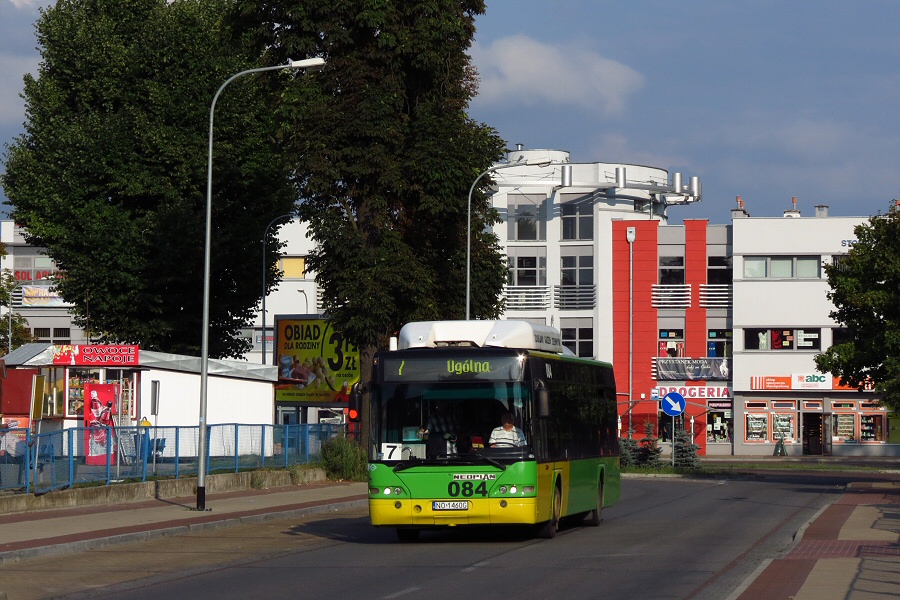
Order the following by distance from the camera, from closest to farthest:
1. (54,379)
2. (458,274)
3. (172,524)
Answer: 1. (172,524)
2. (54,379)
3. (458,274)

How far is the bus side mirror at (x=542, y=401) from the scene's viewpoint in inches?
731

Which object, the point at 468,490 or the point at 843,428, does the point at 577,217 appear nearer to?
the point at 843,428

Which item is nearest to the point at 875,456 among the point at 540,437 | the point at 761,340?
the point at 761,340

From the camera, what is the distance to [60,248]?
42469 millimetres

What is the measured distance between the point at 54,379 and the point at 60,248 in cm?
918

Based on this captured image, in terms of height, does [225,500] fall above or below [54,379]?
below

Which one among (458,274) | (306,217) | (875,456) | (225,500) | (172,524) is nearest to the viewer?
(172,524)

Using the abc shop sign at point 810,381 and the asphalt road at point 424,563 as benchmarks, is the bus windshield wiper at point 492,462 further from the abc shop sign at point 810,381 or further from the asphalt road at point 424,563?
the abc shop sign at point 810,381

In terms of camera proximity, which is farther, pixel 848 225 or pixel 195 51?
pixel 848 225

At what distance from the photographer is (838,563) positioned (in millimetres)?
14961

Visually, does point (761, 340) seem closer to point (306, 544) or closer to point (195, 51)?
point (195, 51)

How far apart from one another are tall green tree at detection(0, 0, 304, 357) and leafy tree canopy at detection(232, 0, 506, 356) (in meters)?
4.40

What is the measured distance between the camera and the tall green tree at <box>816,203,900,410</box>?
36.2 m

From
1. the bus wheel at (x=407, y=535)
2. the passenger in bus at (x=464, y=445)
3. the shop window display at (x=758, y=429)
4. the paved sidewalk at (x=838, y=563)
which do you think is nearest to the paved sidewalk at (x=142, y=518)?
the bus wheel at (x=407, y=535)
